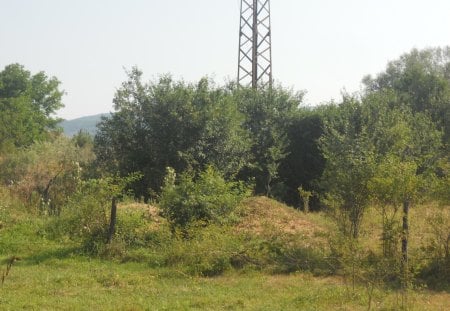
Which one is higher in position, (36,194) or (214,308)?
(36,194)

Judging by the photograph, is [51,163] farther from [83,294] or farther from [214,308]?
[214,308]

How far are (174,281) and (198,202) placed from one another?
245 centimetres

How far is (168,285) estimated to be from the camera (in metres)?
8.12

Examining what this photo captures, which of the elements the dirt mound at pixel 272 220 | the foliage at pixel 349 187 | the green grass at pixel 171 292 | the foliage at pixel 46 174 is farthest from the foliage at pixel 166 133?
the green grass at pixel 171 292

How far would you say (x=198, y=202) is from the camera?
415 inches

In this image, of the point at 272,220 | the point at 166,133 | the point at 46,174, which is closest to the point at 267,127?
the point at 166,133

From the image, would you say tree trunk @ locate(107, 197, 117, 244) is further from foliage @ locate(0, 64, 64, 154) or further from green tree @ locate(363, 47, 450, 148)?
foliage @ locate(0, 64, 64, 154)

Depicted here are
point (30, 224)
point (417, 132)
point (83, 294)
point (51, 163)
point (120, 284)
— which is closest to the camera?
point (83, 294)

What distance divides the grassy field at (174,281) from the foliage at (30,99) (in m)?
24.4

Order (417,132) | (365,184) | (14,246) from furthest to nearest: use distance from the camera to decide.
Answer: (417,132) < (14,246) < (365,184)

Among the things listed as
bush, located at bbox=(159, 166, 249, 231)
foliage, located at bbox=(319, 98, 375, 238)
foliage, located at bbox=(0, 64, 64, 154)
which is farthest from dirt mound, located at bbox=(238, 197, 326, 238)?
foliage, located at bbox=(0, 64, 64, 154)

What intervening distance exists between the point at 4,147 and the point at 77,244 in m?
17.0

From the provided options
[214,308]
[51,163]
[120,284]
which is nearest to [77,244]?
[120,284]

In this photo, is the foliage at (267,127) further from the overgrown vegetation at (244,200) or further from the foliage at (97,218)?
the foliage at (97,218)
